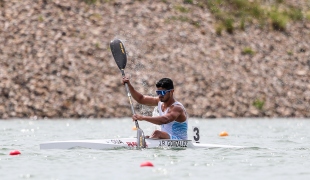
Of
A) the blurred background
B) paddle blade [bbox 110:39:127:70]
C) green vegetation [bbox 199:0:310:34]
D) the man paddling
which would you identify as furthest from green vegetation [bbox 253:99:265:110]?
the man paddling

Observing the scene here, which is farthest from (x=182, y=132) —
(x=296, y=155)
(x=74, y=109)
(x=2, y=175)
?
(x=74, y=109)

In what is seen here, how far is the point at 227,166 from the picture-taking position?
14.5 metres

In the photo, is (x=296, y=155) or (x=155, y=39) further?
(x=155, y=39)

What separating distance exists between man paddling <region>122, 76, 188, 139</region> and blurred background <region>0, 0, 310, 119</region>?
14553mm

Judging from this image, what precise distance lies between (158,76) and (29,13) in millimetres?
6249

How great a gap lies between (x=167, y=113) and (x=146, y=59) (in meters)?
18.1

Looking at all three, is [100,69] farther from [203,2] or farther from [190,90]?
[203,2]

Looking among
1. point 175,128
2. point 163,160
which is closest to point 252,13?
point 175,128

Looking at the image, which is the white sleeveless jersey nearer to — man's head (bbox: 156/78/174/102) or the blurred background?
man's head (bbox: 156/78/174/102)

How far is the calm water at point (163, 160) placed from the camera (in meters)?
13.4

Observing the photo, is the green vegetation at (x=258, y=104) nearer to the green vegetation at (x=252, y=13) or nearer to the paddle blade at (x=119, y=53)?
the green vegetation at (x=252, y=13)

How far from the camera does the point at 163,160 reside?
50.0ft

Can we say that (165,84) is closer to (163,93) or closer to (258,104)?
(163,93)

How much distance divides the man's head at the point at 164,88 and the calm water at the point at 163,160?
107cm
